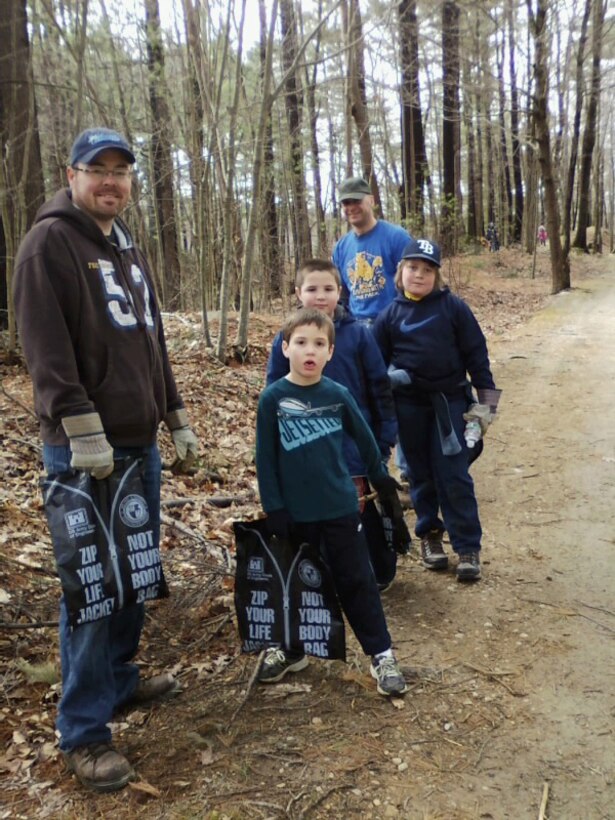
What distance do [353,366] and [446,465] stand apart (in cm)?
106

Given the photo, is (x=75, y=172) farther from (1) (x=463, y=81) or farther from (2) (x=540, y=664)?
(1) (x=463, y=81)

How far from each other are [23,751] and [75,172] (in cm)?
245

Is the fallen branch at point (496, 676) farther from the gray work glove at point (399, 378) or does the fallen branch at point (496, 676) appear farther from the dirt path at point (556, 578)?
the gray work glove at point (399, 378)

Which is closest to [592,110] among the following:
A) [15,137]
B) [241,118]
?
[241,118]

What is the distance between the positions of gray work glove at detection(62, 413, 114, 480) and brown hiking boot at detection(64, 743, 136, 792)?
3.63ft

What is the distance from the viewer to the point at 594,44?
2122cm


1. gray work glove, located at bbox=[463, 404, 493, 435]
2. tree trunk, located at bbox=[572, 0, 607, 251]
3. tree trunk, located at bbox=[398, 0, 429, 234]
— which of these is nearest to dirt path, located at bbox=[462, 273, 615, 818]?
gray work glove, located at bbox=[463, 404, 493, 435]

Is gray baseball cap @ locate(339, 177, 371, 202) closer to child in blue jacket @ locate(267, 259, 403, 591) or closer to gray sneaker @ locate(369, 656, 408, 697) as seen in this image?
child in blue jacket @ locate(267, 259, 403, 591)

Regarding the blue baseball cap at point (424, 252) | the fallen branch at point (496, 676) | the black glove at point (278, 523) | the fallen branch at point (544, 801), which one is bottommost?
the fallen branch at point (544, 801)

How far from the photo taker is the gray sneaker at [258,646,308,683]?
3.36 metres

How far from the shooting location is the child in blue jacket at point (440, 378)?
14.1 feet

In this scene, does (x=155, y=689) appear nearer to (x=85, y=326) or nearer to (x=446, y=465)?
(x=85, y=326)

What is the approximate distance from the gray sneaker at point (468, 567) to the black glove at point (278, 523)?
5.47ft

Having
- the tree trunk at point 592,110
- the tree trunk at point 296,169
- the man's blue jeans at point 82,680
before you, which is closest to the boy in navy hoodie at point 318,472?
the man's blue jeans at point 82,680
